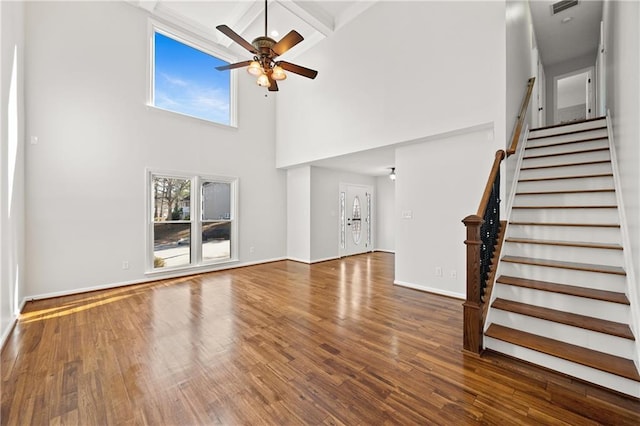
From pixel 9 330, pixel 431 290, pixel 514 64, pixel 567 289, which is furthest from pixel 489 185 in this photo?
pixel 9 330

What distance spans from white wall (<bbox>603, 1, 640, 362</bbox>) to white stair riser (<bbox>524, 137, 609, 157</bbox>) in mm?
498

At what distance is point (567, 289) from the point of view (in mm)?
2301

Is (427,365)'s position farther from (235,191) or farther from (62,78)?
(62,78)

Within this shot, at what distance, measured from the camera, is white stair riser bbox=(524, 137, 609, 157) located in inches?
141

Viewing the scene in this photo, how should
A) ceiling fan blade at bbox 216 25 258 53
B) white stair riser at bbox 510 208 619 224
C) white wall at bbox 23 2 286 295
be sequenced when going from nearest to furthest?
white stair riser at bbox 510 208 619 224 → ceiling fan blade at bbox 216 25 258 53 → white wall at bbox 23 2 286 295

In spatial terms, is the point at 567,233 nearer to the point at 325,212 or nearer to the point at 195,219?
the point at 325,212

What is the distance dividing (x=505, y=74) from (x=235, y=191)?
5.19 metres

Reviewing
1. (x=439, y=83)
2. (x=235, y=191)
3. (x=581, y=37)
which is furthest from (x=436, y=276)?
(x=581, y=37)

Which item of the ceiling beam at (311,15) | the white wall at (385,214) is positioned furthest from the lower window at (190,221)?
the white wall at (385,214)

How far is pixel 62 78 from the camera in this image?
12.8 ft

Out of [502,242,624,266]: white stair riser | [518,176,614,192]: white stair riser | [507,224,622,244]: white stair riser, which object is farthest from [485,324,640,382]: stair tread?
[518,176,614,192]: white stair riser

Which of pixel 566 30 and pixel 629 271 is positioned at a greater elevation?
pixel 566 30

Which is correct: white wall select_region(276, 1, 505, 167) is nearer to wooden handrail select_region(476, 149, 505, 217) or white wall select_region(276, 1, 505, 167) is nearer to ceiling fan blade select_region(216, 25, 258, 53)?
wooden handrail select_region(476, 149, 505, 217)

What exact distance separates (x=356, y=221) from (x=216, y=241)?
3926 millimetres
